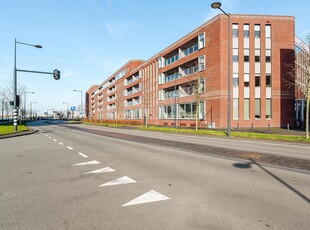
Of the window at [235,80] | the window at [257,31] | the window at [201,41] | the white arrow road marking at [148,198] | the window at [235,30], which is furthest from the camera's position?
the window at [201,41]

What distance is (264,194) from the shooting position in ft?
16.3

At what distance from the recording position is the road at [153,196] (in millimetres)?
3676

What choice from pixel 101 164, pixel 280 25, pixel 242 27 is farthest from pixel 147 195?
pixel 280 25

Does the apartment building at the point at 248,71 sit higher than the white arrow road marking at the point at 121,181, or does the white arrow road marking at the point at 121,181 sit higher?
the apartment building at the point at 248,71

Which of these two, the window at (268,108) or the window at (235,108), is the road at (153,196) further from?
the window at (268,108)

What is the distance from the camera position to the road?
3.68 m

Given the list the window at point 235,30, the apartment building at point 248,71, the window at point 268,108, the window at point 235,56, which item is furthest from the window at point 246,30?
the window at point 268,108

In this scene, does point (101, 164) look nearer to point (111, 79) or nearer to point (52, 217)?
point (52, 217)

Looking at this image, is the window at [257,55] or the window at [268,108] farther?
the window at [257,55]

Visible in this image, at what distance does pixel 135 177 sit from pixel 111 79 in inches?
3377

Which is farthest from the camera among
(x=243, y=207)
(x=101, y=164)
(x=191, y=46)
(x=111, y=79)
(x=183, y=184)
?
(x=111, y=79)

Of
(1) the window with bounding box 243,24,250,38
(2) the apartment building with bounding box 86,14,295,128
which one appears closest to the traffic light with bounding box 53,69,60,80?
(2) the apartment building with bounding box 86,14,295,128

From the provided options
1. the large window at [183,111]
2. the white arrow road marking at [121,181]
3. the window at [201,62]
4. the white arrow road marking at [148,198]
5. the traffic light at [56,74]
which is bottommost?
the white arrow road marking at [121,181]

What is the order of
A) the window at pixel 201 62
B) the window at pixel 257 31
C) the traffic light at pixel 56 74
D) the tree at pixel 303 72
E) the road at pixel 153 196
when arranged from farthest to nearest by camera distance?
the window at pixel 201 62, the window at pixel 257 31, the traffic light at pixel 56 74, the tree at pixel 303 72, the road at pixel 153 196
